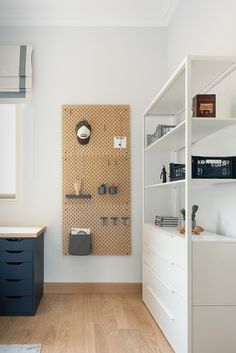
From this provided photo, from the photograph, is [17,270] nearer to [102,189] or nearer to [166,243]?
[102,189]

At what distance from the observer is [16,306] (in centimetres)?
343

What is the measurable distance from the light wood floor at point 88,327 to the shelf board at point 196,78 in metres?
1.75

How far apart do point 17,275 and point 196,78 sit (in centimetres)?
217

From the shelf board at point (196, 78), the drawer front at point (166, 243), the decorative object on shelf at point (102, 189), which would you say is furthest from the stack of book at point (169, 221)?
the shelf board at point (196, 78)

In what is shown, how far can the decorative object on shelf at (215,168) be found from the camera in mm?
2320

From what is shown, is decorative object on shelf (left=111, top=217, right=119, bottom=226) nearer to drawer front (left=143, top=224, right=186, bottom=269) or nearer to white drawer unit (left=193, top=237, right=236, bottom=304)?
drawer front (left=143, top=224, right=186, bottom=269)

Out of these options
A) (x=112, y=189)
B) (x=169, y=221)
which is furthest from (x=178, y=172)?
(x=112, y=189)

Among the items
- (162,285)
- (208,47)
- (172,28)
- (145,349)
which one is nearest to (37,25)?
(172,28)

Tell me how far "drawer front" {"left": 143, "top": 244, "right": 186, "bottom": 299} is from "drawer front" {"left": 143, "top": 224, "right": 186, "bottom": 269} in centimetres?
3

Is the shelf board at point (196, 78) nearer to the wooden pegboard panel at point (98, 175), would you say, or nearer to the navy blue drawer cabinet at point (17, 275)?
the wooden pegboard panel at point (98, 175)

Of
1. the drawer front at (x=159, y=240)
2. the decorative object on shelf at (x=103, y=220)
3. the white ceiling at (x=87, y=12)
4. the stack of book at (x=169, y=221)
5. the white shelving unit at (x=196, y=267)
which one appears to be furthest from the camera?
the decorative object on shelf at (x=103, y=220)

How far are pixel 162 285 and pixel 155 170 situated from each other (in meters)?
1.56

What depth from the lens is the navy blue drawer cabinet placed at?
3.43m

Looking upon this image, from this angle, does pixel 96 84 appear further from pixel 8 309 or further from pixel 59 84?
pixel 8 309
